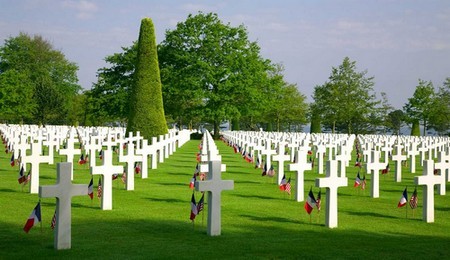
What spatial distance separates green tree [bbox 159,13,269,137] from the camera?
51781mm

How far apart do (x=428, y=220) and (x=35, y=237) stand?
5.99 m

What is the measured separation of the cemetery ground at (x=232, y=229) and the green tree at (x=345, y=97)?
47155 millimetres

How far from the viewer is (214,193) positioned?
24.9 feet

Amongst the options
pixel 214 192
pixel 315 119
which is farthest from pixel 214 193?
pixel 315 119

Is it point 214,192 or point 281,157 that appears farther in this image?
point 281,157

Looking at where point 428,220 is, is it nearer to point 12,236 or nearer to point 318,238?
point 318,238

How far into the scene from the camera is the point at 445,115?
5966cm

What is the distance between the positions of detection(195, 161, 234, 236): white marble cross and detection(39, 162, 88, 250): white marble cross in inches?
65.0

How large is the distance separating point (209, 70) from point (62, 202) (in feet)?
150

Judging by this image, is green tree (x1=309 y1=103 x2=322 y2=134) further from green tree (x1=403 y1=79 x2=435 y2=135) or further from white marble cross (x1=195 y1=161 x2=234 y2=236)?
white marble cross (x1=195 y1=161 x2=234 y2=236)

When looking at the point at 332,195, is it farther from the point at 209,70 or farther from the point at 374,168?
the point at 209,70

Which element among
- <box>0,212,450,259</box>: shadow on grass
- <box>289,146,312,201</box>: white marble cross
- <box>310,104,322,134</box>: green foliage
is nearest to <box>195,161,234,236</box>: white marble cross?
<box>0,212,450,259</box>: shadow on grass

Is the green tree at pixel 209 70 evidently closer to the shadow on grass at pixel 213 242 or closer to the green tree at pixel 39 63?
the green tree at pixel 39 63

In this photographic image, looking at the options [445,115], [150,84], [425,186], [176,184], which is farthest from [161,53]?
[425,186]
